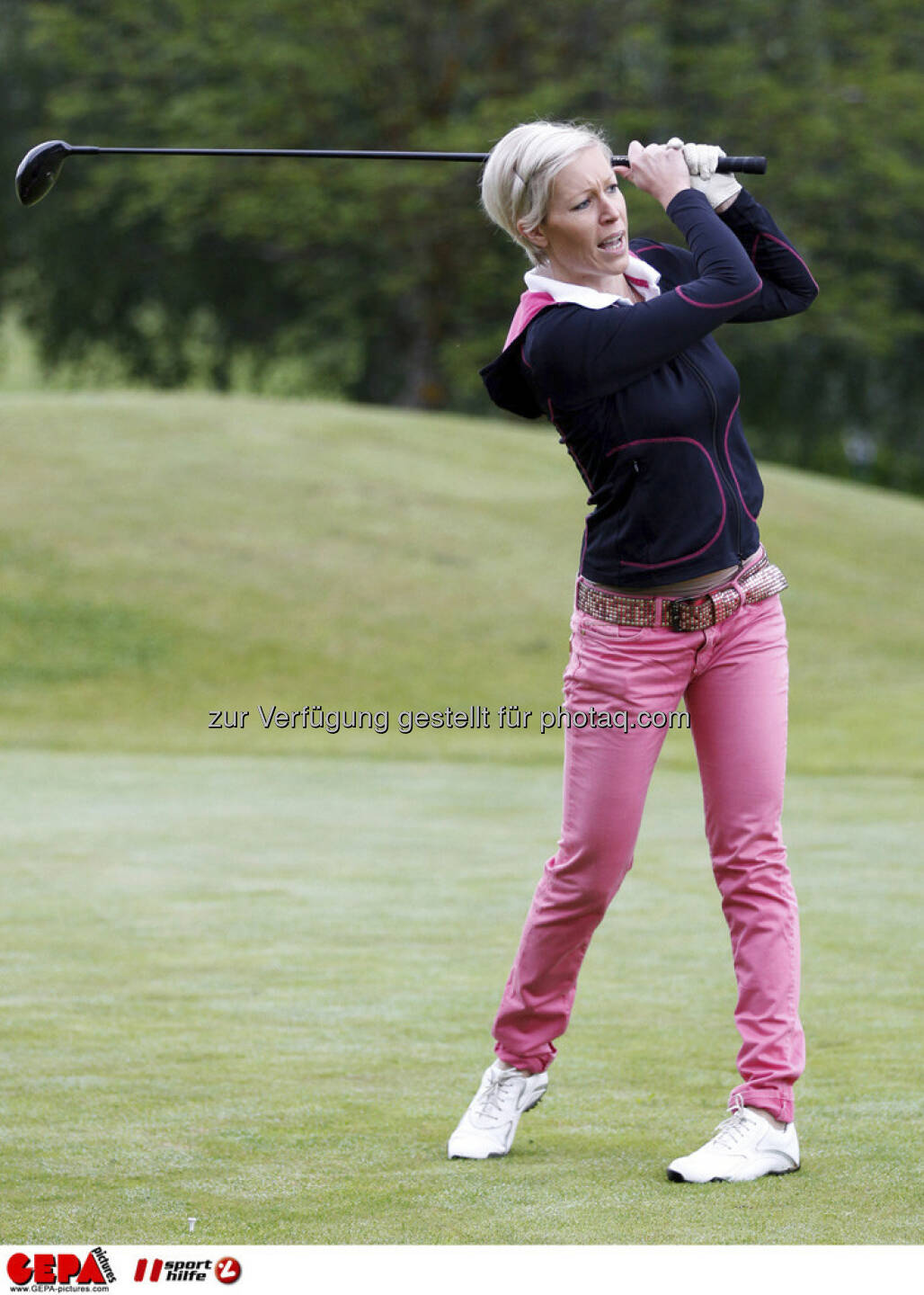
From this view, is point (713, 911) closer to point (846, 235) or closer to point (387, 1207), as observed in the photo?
point (387, 1207)

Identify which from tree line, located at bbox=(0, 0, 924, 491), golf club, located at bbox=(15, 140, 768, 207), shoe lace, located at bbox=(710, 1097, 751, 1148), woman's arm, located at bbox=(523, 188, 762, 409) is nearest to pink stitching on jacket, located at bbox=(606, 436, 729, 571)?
woman's arm, located at bbox=(523, 188, 762, 409)

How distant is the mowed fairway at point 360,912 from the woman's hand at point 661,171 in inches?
67.3

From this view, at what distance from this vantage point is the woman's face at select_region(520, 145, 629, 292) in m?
3.15

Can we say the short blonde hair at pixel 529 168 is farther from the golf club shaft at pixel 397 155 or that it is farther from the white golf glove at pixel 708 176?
the white golf glove at pixel 708 176

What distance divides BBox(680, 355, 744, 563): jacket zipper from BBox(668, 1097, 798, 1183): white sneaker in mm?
981

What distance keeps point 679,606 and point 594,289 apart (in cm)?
58

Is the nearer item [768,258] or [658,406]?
[658,406]

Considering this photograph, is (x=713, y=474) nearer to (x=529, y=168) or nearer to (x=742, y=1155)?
(x=529, y=168)

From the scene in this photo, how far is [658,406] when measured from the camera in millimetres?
3121

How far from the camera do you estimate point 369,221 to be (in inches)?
1055
